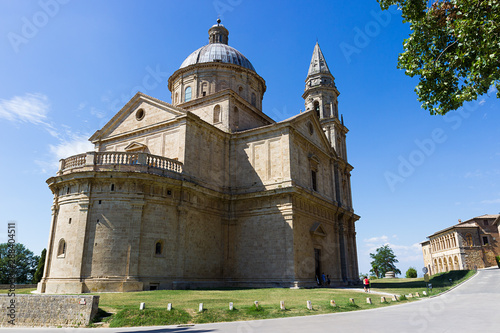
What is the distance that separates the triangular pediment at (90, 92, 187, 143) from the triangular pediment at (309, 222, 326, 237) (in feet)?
43.7

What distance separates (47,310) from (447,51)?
15658mm

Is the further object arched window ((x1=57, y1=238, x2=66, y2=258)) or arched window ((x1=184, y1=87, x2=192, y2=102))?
arched window ((x1=184, y1=87, x2=192, y2=102))

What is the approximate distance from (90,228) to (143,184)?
155 inches

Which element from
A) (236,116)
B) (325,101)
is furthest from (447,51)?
(325,101)

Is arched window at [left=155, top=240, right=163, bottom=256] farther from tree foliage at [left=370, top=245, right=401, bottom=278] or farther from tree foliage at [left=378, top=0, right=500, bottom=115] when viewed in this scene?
tree foliage at [left=370, top=245, right=401, bottom=278]

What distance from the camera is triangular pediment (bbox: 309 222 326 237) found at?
27562mm

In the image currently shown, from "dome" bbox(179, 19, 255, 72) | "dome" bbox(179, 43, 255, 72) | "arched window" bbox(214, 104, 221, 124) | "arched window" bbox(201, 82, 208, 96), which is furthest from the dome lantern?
"arched window" bbox(214, 104, 221, 124)

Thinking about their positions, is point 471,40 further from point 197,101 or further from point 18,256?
point 18,256

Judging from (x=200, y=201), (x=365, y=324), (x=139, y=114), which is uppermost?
(x=139, y=114)

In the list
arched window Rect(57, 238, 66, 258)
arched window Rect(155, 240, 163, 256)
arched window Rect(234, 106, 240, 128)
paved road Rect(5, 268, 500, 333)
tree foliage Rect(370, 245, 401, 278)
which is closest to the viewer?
paved road Rect(5, 268, 500, 333)

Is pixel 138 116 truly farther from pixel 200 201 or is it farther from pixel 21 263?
pixel 21 263

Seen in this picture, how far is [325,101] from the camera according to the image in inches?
1517

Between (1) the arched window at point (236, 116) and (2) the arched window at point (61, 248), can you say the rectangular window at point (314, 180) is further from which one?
(2) the arched window at point (61, 248)

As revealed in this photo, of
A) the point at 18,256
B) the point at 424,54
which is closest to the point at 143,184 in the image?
the point at 424,54
